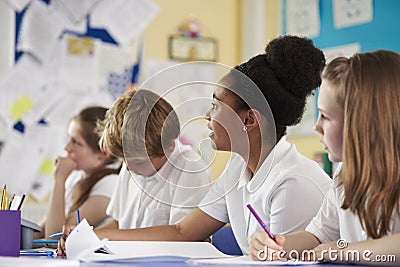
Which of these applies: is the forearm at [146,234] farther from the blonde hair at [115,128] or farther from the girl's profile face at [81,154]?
the girl's profile face at [81,154]

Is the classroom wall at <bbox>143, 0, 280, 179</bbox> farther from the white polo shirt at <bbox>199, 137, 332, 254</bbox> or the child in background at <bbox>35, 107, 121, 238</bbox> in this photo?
the white polo shirt at <bbox>199, 137, 332, 254</bbox>

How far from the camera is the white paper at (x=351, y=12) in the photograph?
333cm

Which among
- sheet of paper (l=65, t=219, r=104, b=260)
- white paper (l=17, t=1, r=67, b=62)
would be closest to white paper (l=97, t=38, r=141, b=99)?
white paper (l=17, t=1, r=67, b=62)

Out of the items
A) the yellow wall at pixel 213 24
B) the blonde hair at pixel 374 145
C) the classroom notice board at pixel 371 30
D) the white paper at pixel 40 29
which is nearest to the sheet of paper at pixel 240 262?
the blonde hair at pixel 374 145

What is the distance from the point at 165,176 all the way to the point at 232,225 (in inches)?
12.2

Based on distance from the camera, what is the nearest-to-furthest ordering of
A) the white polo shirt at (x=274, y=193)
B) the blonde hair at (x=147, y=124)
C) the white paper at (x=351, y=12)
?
the white polo shirt at (x=274, y=193), the blonde hair at (x=147, y=124), the white paper at (x=351, y=12)

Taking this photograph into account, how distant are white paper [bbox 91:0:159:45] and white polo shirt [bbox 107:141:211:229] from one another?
1.70 meters

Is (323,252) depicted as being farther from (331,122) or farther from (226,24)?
(226,24)

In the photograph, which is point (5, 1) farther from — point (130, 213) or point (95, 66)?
point (130, 213)

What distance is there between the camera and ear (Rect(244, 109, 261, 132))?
1636 mm

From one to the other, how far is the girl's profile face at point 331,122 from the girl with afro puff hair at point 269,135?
31cm

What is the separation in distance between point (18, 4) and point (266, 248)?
261 cm

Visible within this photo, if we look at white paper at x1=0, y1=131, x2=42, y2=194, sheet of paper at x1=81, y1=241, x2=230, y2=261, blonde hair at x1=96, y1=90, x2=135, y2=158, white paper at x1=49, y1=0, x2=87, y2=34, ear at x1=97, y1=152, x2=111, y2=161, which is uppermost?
white paper at x1=49, y1=0, x2=87, y2=34

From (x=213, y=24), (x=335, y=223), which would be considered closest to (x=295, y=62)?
(x=335, y=223)
